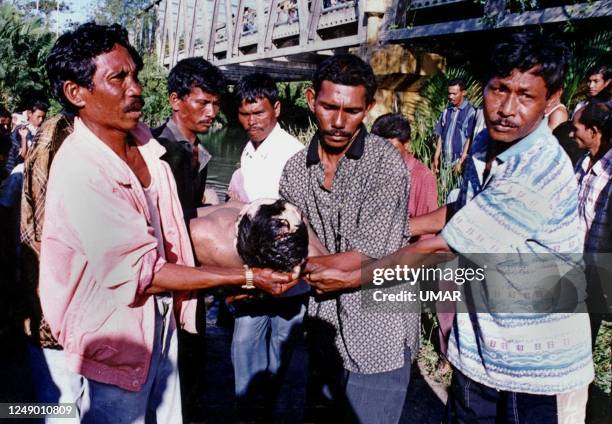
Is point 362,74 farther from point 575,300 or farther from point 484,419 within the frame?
point 484,419

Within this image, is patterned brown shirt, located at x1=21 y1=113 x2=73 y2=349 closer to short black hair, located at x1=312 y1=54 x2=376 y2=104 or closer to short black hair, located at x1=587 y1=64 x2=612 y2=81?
short black hair, located at x1=312 y1=54 x2=376 y2=104

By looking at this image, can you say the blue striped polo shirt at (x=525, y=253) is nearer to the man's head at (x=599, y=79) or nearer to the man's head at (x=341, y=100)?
the man's head at (x=341, y=100)

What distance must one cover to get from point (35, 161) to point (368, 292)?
56.4 inches

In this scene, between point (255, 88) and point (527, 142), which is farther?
point (255, 88)

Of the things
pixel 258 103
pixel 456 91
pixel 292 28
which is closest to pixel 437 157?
pixel 456 91

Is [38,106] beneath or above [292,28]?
beneath

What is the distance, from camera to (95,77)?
180 cm

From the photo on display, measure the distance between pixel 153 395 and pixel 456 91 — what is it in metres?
5.23

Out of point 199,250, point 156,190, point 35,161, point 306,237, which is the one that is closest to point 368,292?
point 306,237

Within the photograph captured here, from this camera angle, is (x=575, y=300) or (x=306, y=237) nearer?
(x=575, y=300)

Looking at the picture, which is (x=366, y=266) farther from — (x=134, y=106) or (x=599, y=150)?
(x=599, y=150)

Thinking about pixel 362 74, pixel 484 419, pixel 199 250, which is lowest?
pixel 484 419

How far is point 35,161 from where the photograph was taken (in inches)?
74.8

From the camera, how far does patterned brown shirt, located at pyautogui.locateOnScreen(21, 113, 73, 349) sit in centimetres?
189
